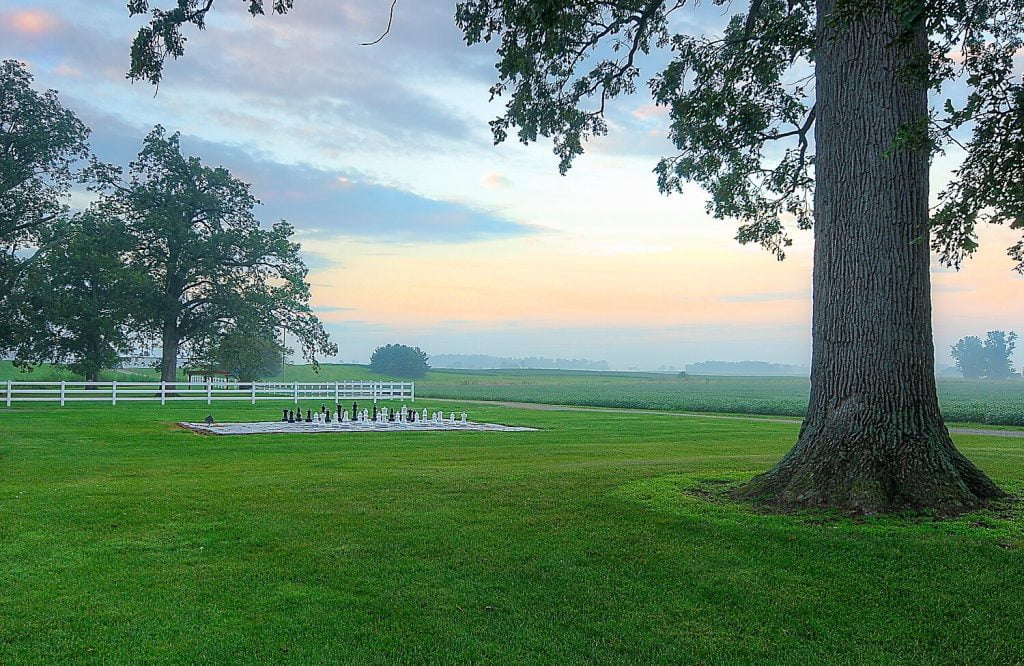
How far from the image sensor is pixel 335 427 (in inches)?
942

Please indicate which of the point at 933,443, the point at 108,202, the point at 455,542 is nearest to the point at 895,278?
the point at 933,443

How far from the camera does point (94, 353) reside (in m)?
38.2

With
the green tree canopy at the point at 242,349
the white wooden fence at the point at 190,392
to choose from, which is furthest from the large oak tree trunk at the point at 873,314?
the green tree canopy at the point at 242,349

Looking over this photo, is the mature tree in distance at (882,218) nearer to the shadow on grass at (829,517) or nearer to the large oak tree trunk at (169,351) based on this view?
the shadow on grass at (829,517)

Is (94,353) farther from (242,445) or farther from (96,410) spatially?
(242,445)

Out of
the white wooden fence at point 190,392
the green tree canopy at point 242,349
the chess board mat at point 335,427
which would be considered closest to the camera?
the chess board mat at point 335,427

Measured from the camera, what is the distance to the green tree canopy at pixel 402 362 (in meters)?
120

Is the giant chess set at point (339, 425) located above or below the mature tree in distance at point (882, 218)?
below

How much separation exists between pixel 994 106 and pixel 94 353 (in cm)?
3960

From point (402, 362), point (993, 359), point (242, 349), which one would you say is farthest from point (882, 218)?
point (993, 359)

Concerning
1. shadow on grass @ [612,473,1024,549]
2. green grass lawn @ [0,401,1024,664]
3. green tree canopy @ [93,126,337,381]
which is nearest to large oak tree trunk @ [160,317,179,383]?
green tree canopy @ [93,126,337,381]

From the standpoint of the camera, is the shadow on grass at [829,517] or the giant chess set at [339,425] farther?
the giant chess set at [339,425]

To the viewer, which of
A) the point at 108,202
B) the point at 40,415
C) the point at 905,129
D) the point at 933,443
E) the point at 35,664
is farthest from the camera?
the point at 108,202

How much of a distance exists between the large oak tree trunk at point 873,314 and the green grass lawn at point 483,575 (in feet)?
2.79
